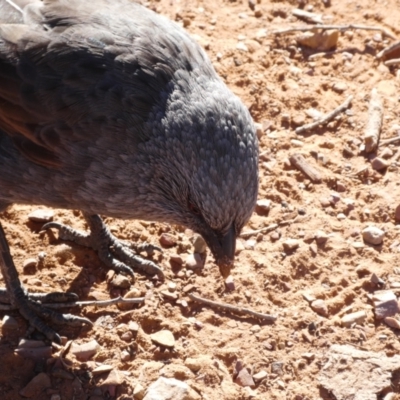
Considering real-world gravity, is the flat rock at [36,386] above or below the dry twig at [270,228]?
below

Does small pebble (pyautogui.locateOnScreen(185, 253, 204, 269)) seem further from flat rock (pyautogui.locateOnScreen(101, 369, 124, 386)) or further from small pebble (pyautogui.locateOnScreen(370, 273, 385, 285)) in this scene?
small pebble (pyautogui.locateOnScreen(370, 273, 385, 285))

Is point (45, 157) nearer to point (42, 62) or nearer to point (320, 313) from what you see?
point (42, 62)

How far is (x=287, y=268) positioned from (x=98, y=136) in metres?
2.02

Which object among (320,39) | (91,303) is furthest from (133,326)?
(320,39)

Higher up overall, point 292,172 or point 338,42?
point 338,42

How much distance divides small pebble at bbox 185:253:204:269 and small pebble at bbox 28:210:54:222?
125cm

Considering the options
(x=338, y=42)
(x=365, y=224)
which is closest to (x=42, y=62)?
(x=365, y=224)

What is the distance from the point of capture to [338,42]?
8539 mm

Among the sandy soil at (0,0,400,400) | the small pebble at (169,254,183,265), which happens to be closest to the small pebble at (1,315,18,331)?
the sandy soil at (0,0,400,400)

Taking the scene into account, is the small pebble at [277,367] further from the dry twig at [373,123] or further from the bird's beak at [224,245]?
the dry twig at [373,123]

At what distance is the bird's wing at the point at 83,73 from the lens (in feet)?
18.1

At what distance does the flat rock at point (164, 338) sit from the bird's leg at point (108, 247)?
1.96 ft

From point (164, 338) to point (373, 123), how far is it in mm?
3045

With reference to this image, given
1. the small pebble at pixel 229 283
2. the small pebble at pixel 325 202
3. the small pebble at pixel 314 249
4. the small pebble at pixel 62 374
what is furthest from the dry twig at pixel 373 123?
the small pebble at pixel 62 374
